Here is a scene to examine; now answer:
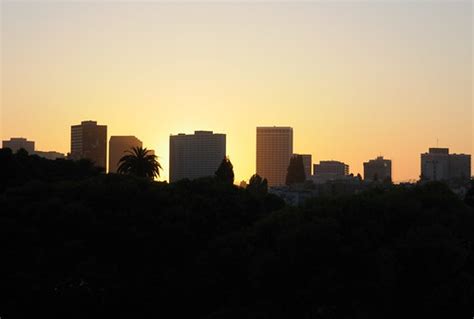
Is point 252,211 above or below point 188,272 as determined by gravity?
above

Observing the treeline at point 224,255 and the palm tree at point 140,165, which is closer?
the treeline at point 224,255

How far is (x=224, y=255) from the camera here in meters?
32.9

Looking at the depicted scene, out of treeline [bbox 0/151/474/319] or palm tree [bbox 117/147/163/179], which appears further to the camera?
palm tree [bbox 117/147/163/179]

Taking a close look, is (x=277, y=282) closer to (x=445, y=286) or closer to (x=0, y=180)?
(x=445, y=286)

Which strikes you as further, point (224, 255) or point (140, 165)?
point (140, 165)

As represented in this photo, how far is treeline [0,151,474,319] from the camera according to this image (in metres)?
29.2

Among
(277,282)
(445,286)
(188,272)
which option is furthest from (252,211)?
(445,286)

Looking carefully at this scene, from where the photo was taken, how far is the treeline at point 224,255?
2919cm

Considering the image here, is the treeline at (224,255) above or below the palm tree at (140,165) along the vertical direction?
below

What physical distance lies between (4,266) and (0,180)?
1250 cm

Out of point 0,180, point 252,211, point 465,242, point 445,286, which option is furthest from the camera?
point 0,180

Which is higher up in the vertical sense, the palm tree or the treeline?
the palm tree

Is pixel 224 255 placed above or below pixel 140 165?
below

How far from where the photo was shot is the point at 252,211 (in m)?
39.8
